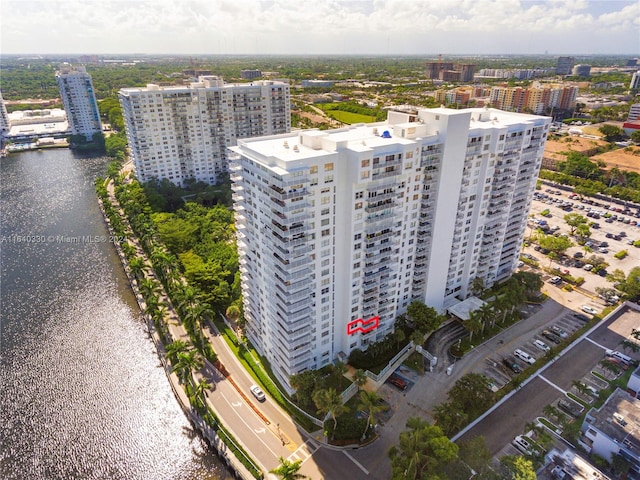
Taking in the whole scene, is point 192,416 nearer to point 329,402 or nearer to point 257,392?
point 257,392

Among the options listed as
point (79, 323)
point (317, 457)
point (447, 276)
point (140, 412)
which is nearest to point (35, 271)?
point (79, 323)

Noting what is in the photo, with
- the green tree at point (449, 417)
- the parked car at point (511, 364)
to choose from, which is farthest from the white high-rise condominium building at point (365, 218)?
Answer: the green tree at point (449, 417)

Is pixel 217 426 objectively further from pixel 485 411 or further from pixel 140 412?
pixel 485 411

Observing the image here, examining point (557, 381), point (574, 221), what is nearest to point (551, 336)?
point (557, 381)

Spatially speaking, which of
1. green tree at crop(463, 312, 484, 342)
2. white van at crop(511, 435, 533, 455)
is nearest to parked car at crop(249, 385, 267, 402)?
white van at crop(511, 435, 533, 455)

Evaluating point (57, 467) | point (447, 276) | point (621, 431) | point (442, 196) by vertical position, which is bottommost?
point (57, 467)

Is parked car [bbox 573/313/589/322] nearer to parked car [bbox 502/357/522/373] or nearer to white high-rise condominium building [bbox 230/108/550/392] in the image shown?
parked car [bbox 502/357/522/373]

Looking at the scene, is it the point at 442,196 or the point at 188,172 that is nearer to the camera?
the point at 442,196
